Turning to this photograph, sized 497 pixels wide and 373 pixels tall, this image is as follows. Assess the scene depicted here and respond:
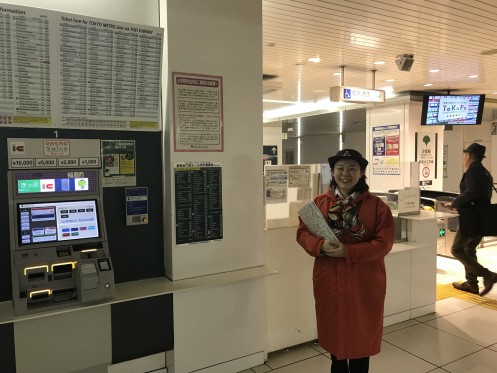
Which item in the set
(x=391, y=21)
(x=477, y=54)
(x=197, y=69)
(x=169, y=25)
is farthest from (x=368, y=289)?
(x=477, y=54)

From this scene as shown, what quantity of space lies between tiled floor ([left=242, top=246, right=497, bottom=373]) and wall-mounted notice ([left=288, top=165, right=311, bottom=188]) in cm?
139

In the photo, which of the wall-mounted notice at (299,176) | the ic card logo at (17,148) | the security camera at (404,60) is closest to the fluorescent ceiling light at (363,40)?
the security camera at (404,60)

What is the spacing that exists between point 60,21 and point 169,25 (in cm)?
66

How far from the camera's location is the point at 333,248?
239cm

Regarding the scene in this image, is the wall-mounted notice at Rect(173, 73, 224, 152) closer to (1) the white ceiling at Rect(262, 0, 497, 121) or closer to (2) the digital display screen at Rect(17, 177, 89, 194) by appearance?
(2) the digital display screen at Rect(17, 177, 89, 194)

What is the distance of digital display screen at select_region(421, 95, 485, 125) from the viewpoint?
7559 millimetres

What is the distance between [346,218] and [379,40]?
3187 millimetres

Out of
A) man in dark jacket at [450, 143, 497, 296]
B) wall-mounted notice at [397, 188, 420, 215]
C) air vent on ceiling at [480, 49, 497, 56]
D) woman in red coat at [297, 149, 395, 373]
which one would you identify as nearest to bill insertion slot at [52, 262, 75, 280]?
woman in red coat at [297, 149, 395, 373]

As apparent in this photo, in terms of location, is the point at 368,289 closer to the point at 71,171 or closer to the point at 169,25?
the point at 71,171

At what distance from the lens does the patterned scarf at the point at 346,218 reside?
97.4 inches

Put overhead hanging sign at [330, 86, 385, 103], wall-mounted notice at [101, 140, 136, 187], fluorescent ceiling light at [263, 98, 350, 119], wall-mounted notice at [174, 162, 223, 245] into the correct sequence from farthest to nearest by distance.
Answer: fluorescent ceiling light at [263, 98, 350, 119]
overhead hanging sign at [330, 86, 385, 103]
wall-mounted notice at [174, 162, 223, 245]
wall-mounted notice at [101, 140, 136, 187]

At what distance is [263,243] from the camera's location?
10.7ft

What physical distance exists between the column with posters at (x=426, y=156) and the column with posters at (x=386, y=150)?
0.41m

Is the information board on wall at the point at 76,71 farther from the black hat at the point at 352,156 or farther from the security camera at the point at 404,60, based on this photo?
the security camera at the point at 404,60
